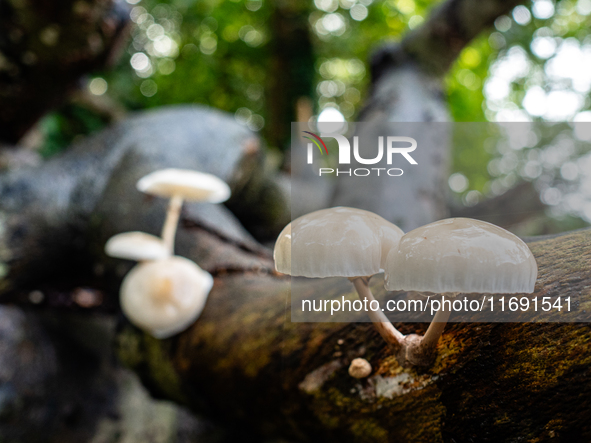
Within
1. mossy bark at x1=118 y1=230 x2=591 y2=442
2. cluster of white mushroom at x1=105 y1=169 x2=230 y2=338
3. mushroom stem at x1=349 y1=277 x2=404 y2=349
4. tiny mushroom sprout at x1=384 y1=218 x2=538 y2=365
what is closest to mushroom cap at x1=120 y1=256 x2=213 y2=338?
cluster of white mushroom at x1=105 y1=169 x2=230 y2=338

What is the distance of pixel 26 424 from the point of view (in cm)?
176

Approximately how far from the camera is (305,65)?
554 cm

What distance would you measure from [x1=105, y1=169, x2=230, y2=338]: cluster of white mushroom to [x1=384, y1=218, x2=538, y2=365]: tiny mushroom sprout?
3.18 feet

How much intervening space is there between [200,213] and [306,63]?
4414mm

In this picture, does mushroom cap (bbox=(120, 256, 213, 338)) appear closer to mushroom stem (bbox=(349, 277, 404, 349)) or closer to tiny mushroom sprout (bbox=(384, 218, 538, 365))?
mushroom stem (bbox=(349, 277, 404, 349))

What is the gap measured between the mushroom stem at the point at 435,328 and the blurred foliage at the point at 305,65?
12.4ft

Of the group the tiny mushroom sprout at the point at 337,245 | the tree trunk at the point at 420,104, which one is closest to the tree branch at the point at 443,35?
the tree trunk at the point at 420,104

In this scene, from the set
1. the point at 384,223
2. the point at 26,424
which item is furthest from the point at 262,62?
the point at 384,223

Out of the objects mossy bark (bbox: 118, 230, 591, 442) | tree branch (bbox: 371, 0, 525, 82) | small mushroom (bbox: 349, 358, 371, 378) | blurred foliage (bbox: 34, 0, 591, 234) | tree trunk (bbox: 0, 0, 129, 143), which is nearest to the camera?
mossy bark (bbox: 118, 230, 591, 442)

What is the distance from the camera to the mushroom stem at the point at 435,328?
0.54 m

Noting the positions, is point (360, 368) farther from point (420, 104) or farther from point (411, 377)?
point (420, 104)

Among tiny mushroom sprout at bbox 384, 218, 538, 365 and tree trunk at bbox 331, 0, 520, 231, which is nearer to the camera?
tiny mushroom sprout at bbox 384, 218, 538, 365

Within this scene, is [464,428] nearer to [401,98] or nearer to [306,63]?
[401,98]

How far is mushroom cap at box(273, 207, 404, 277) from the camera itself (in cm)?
52
